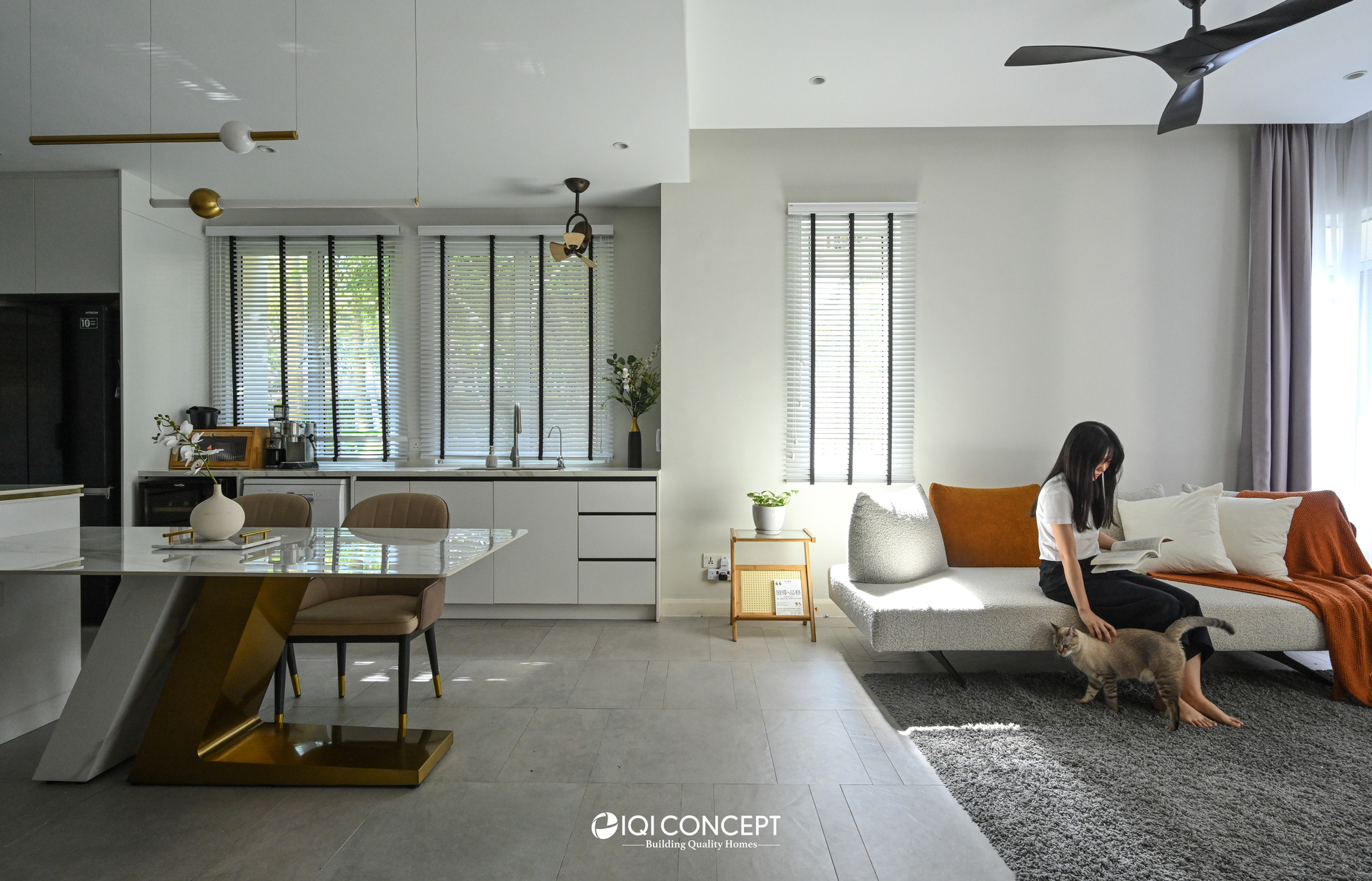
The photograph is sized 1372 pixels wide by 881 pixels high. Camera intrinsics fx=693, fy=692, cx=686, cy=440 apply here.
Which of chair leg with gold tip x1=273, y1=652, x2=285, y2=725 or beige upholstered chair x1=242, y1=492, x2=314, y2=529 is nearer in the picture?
chair leg with gold tip x1=273, y1=652, x2=285, y2=725

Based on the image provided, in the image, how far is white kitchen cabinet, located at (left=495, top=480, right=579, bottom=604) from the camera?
4.09 metres

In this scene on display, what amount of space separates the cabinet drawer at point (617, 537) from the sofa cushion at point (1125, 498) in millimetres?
2444

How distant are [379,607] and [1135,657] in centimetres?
287

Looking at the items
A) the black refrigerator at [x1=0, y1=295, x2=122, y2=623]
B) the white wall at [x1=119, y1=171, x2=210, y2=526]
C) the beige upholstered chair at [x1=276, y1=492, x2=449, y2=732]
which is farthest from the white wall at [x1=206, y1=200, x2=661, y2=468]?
the beige upholstered chair at [x1=276, y1=492, x2=449, y2=732]

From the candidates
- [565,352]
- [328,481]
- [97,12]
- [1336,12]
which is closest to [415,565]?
[97,12]

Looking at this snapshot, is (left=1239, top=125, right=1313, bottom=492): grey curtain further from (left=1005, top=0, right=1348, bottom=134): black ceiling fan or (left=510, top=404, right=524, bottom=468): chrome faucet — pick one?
(left=510, top=404, right=524, bottom=468): chrome faucet

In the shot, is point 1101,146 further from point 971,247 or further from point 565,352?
point 565,352

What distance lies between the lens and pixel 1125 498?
148 inches

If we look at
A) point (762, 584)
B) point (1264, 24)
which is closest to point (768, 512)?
point (762, 584)

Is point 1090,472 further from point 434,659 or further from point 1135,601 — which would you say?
point 434,659

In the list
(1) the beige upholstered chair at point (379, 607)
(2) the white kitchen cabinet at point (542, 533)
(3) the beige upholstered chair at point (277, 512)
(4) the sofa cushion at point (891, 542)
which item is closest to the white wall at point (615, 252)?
(2) the white kitchen cabinet at point (542, 533)

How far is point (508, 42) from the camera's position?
2652 mm

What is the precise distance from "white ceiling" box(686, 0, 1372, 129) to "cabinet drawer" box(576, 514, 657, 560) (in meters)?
2.34

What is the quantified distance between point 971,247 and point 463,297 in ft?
10.7
